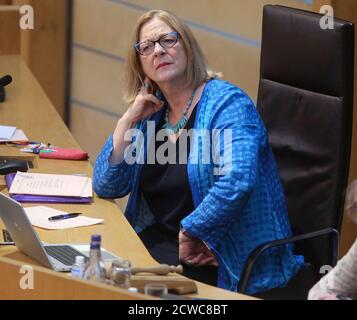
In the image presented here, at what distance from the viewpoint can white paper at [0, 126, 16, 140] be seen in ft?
13.0

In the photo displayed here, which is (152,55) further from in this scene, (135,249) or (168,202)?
(135,249)

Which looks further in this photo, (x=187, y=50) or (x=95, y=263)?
(x=187, y=50)

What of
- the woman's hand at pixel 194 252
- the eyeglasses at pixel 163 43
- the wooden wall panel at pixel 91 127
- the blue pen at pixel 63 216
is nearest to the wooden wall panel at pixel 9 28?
the wooden wall panel at pixel 91 127

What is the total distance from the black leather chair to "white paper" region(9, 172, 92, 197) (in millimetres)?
642

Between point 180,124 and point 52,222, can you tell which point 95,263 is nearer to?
point 52,222

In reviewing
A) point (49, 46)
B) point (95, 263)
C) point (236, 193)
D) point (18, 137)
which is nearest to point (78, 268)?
point (95, 263)

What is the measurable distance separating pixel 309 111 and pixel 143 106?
1.85 ft

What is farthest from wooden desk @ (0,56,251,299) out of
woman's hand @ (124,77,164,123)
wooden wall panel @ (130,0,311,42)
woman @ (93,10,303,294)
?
wooden wall panel @ (130,0,311,42)

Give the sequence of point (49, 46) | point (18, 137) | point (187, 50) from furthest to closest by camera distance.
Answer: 1. point (49, 46)
2. point (18, 137)
3. point (187, 50)

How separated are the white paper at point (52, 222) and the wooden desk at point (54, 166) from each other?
3 cm

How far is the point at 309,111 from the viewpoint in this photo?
10.4 feet

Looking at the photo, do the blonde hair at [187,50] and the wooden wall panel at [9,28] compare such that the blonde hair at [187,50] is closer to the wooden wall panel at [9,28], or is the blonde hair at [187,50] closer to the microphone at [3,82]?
the microphone at [3,82]

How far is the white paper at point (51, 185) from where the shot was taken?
326cm
